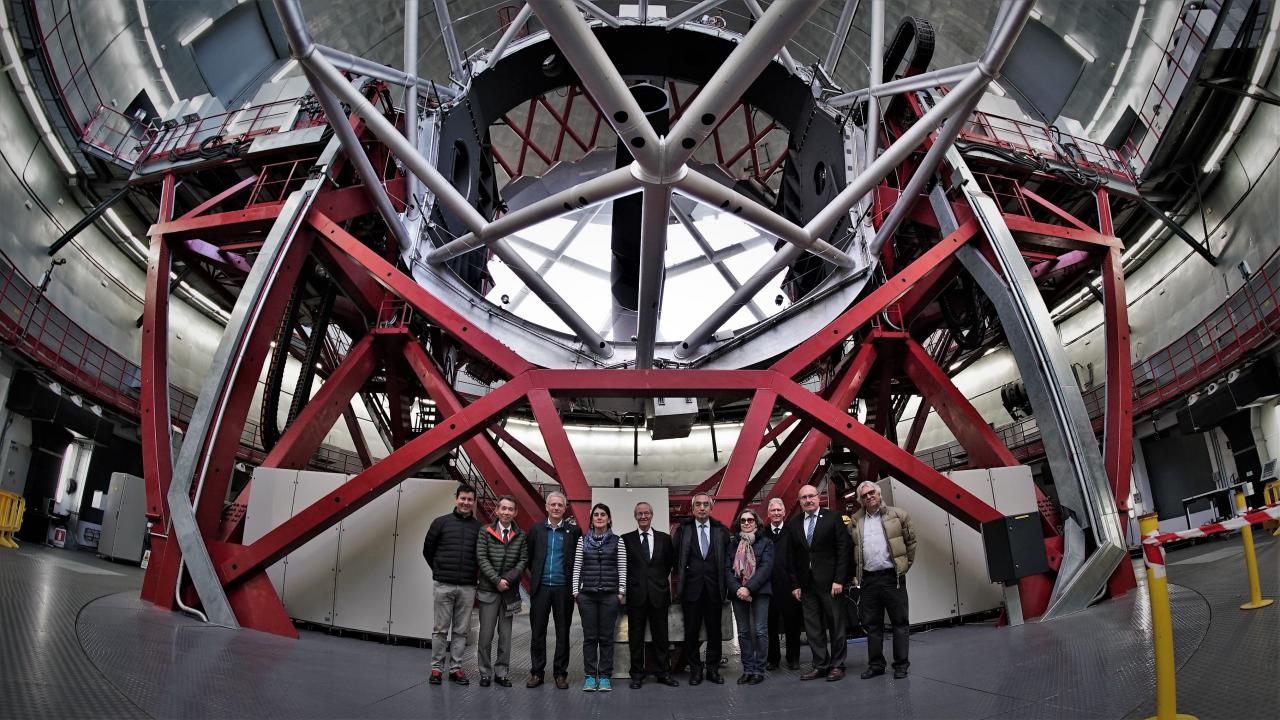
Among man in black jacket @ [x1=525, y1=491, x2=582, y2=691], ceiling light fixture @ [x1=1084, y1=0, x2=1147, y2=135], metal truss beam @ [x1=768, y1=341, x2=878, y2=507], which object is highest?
ceiling light fixture @ [x1=1084, y1=0, x2=1147, y2=135]

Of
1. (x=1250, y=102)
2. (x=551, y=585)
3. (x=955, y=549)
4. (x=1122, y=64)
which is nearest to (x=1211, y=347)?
(x=1250, y=102)

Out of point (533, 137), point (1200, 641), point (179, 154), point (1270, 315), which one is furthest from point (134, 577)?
point (533, 137)

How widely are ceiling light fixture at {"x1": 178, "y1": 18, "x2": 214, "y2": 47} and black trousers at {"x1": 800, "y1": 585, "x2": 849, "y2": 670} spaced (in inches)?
882

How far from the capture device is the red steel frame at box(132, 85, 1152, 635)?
31.4ft

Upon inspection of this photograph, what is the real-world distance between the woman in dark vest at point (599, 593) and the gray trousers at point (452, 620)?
0.96m

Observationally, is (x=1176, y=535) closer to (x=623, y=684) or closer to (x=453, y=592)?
(x=623, y=684)

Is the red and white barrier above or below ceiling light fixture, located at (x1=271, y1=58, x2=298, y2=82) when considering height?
below

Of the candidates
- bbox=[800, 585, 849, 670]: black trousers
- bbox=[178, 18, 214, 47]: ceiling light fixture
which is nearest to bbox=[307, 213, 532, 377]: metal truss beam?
bbox=[800, 585, 849, 670]: black trousers

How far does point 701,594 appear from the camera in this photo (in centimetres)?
672

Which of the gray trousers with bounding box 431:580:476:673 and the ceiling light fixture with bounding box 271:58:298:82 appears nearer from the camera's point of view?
the gray trousers with bounding box 431:580:476:673

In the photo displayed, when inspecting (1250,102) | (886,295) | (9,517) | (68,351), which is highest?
(1250,102)

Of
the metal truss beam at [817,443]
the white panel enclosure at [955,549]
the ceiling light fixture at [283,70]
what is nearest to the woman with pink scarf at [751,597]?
the white panel enclosure at [955,549]

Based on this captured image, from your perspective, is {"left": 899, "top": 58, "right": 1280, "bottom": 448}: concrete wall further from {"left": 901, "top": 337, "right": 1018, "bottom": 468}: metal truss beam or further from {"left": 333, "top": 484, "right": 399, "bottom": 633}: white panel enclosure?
{"left": 333, "top": 484, "right": 399, "bottom": 633}: white panel enclosure

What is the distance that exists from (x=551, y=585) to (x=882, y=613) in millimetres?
2824
